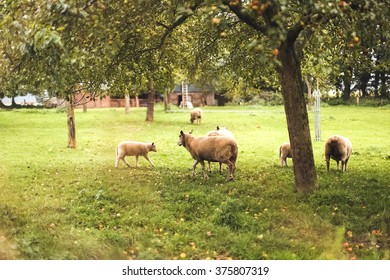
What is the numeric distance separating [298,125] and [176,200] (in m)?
2.76

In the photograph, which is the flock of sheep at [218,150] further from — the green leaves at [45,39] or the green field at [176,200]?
the green leaves at [45,39]

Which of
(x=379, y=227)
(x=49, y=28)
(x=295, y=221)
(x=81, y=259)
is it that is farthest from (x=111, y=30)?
(x=379, y=227)

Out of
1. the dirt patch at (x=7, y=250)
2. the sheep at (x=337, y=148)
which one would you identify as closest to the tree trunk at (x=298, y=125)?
the sheep at (x=337, y=148)

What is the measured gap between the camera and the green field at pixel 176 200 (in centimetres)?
688

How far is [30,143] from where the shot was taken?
40.2 ft

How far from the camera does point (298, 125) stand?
8562 millimetres

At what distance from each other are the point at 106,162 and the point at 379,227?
6.90 meters

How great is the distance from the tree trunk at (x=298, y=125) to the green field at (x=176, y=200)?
13.3 inches

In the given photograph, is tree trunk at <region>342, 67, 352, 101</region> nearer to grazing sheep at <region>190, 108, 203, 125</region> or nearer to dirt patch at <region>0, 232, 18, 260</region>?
grazing sheep at <region>190, 108, 203, 125</region>

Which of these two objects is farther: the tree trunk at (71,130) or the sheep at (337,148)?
the tree trunk at (71,130)

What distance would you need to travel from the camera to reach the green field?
6.88 meters

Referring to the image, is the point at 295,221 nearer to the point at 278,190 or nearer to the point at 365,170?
the point at 278,190

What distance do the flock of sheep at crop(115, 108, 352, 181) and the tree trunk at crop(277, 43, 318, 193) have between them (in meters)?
1.87

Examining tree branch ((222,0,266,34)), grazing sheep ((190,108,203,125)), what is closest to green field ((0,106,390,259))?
tree branch ((222,0,266,34))
